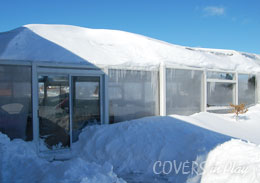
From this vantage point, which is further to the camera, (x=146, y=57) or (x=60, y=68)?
(x=146, y=57)

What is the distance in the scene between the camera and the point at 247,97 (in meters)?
8.53

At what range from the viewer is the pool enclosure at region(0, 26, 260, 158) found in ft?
15.5

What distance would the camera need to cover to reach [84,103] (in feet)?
17.7

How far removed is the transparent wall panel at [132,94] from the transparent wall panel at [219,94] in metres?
2.10

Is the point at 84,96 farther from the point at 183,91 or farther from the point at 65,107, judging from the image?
the point at 183,91

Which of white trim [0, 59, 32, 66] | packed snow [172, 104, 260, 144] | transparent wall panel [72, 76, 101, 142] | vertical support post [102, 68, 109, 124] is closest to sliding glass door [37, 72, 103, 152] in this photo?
transparent wall panel [72, 76, 101, 142]

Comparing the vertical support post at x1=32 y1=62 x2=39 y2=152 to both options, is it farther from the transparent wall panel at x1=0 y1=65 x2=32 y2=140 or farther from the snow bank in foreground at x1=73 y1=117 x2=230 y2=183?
the snow bank in foreground at x1=73 y1=117 x2=230 y2=183

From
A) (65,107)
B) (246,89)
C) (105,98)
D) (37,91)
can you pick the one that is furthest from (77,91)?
(246,89)

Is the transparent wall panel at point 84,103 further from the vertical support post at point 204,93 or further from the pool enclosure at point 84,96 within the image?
the vertical support post at point 204,93

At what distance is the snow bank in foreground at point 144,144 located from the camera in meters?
4.04

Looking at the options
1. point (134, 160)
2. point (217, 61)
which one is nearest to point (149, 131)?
point (134, 160)

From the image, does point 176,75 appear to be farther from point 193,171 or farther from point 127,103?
point 193,171

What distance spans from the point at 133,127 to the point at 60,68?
2.22 metres

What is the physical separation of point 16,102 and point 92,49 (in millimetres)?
2340
